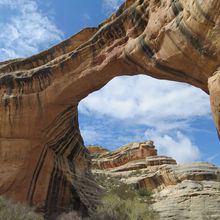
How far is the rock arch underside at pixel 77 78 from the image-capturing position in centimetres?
1008

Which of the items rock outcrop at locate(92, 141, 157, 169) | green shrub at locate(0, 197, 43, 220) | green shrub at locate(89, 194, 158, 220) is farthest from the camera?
rock outcrop at locate(92, 141, 157, 169)

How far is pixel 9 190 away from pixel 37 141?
220 cm

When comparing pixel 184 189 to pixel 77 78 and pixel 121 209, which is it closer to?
pixel 121 209

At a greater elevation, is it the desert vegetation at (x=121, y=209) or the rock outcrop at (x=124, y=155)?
the rock outcrop at (x=124, y=155)

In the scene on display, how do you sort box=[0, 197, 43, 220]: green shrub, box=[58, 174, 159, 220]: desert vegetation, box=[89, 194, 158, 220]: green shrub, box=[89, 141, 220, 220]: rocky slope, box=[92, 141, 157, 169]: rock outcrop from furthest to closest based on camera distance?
box=[92, 141, 157, 169]: rock outcrop, box=[89, 141, 220, 220]: rocky slope, box=[89, 194, 158, 220]: green shrub, box=[58, 174, 159, 220]: desert vegetation, box=[0, 197, 43, 220]: green shrub

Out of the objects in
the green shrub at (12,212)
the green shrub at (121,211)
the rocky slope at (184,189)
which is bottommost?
the green shrub at (12,212)

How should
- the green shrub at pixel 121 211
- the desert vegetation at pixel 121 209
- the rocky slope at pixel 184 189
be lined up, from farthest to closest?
the rocky slope at pixel 184 189
the green shrub at pixel 121 211
the desert vegetation at pixel 121 209

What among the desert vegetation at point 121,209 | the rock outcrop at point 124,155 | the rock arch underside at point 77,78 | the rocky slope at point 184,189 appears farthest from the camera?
the rock outcrop at point 124,155

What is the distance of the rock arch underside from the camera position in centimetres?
1008

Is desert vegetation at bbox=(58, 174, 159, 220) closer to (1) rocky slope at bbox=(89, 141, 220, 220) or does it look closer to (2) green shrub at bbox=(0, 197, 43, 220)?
(1) rocky slope at bbox=(89, 141, 220, 220)

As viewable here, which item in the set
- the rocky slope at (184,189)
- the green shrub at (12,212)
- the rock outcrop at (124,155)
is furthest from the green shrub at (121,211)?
the rock outcrop at (124,155)

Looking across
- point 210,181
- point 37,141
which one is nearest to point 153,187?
point 210,181

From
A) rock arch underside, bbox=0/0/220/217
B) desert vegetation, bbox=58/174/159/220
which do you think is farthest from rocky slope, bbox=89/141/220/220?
rock arch underside, bbox=0/0/220/217

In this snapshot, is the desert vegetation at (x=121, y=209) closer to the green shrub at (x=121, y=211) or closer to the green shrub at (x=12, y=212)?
the green shrub at (x=121, y=211)
